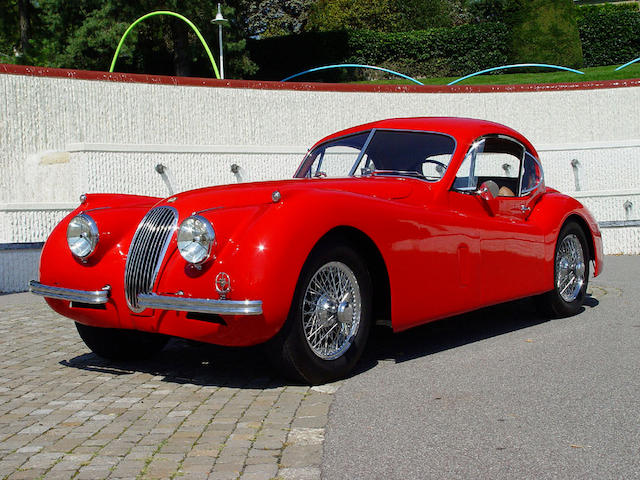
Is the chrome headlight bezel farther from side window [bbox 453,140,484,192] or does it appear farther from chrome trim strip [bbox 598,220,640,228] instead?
chrome trim strip [bbox 598,220,640,228]

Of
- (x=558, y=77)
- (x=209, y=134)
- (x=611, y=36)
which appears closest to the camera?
(x=209, y=134)

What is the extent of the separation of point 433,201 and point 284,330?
67.0 inches

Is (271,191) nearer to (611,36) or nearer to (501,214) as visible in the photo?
(501,214)

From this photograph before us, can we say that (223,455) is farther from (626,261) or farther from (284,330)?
(626,261)

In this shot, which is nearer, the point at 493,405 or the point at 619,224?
the point at 493,405

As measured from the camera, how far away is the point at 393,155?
5.93 metres

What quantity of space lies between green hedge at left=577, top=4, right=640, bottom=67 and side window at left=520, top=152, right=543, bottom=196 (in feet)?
78.9

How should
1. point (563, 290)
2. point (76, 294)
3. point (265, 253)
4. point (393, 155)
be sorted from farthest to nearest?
point (563, 290) → point (393, 155) → point (76, 294) → point (265, 253)

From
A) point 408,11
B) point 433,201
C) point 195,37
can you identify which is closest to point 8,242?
point 433,201

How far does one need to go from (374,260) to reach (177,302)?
131 cm

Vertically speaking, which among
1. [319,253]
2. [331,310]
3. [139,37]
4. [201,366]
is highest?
[139,37]

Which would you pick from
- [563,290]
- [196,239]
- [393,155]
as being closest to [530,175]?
[563,290]

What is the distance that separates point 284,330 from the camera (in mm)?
4383

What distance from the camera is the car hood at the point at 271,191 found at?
183 inches
